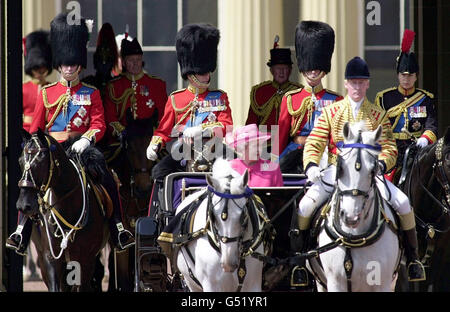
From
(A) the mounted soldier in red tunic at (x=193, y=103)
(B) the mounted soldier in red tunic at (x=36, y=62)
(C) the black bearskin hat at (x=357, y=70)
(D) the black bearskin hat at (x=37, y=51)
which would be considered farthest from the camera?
(D) the black bearskin hat at (x=37, y=51)

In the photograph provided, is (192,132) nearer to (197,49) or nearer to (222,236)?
A: (197,49)

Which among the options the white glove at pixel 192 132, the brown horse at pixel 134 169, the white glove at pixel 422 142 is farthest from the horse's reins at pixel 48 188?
the white glove at pixel 422 142

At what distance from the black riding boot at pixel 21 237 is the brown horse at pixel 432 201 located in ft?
9.70

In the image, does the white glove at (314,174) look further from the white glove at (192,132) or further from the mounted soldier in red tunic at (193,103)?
the mounted soldier in red tunic at (193,103)

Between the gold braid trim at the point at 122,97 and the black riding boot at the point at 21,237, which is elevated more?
the gold braid trim at the point at 122,97

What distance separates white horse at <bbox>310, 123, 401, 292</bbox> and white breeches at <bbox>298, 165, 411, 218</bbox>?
3.8 inches

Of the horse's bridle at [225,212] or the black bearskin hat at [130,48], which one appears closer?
the horse's bridle at [225,212]

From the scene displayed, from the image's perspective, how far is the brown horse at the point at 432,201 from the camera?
44.8 ft

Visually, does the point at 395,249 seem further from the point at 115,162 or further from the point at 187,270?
the point at 115,162

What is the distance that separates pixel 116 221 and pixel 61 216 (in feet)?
1.92

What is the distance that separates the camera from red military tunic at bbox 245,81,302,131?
→ 14914 millimetres

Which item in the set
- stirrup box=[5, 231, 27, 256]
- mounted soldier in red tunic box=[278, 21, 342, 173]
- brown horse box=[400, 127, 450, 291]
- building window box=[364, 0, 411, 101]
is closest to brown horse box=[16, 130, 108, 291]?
stirrup box=[5, 231, 27, 256]

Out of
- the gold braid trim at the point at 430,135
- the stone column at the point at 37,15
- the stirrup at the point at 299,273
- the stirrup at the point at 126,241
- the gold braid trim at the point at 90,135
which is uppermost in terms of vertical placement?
the stone column at the point at 37,15

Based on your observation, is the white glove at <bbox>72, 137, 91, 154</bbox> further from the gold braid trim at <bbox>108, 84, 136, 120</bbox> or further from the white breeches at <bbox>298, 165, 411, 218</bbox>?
the white breeches at <bbox>298, 165, 411, 218</bbox>
